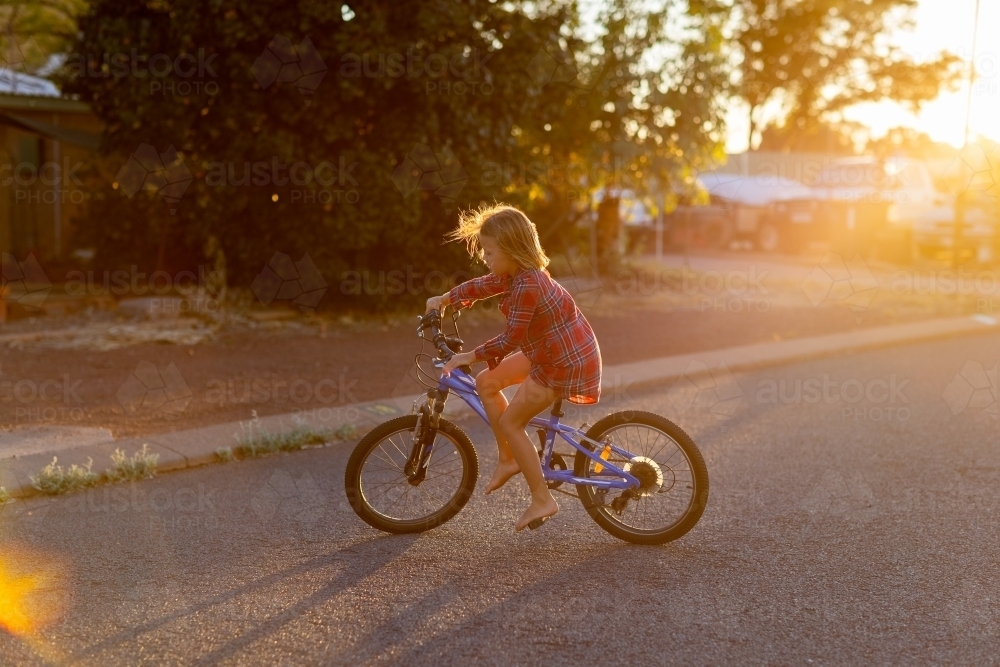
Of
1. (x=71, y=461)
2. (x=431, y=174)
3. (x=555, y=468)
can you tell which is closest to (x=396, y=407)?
Result: (x=71, y=461)

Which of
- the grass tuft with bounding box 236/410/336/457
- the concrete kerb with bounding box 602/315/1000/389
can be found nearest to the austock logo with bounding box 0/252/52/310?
the grass tuft with bounding box 236/410/336/457

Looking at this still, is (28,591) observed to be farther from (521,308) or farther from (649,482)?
(649,482)

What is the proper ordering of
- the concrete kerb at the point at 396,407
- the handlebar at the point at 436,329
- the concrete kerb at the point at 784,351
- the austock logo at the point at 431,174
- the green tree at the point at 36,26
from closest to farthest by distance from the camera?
1. the handlebar at the point at 436,329
2. the concrete kerb at the point at 396,407
3. the concrete kerb at the point at 784,351
4. the austock logo at the point at 431,174
5. the green tree at the point at 36,26

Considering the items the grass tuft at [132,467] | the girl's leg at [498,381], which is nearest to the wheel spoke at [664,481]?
the girl's leg at [498,381]

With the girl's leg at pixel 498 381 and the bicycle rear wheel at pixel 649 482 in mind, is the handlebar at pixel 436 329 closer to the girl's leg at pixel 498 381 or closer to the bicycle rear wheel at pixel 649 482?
the girl's leg at pixel 498 381

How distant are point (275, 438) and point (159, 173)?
22.7 ft

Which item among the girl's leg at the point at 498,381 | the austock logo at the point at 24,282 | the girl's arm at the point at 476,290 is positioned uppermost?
the girl's arm at the point at 476,290

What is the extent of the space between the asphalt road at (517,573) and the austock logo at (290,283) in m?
6.32

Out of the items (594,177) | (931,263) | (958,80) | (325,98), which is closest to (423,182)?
(325,98)

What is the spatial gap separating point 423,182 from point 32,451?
22.8 feet

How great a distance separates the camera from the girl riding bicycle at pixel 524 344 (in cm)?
495

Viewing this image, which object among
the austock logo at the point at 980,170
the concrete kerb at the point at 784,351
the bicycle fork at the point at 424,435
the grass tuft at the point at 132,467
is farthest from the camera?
the austock logo at the point at 980,170

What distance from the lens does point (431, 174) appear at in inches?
512

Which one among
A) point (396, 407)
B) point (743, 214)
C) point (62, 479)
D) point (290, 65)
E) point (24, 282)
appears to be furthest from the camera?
point (743, 214)
